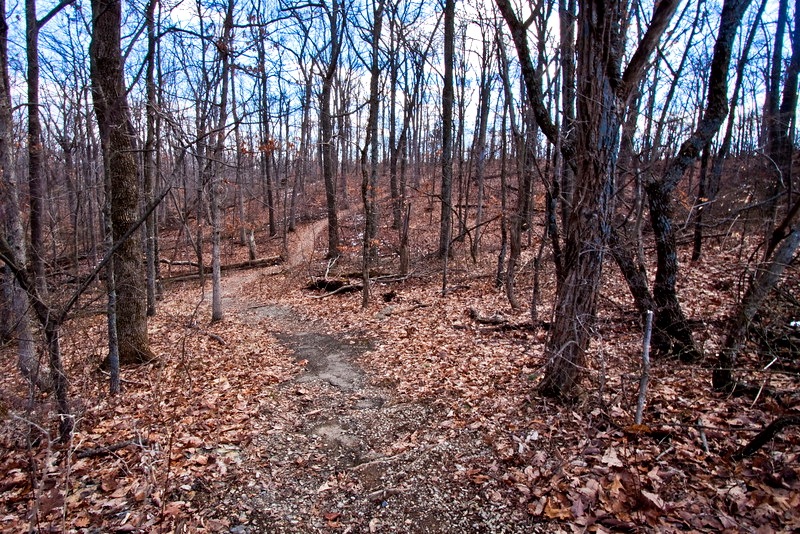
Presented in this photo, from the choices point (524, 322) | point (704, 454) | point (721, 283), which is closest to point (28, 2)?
point (524, 322)

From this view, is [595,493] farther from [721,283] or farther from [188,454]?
[721,283]

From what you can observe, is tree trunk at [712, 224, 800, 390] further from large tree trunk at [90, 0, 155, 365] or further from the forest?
large tree trunk at [90, 0, 155, 365]

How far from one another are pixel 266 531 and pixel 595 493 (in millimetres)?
2633

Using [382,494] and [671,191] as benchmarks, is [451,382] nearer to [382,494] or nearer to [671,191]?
[382,494]

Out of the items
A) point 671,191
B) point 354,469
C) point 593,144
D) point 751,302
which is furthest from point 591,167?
point 354,469

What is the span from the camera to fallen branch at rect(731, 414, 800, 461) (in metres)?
2.86

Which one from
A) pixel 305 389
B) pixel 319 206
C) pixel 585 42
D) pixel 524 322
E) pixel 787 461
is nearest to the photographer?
pixel 787 461

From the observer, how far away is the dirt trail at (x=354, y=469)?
3396 mm

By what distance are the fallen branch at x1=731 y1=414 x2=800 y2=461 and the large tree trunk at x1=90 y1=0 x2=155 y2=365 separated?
620 cm

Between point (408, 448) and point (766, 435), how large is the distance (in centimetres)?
301

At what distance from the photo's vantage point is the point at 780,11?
444 inches

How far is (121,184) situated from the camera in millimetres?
6156

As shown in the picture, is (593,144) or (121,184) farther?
(121,184)

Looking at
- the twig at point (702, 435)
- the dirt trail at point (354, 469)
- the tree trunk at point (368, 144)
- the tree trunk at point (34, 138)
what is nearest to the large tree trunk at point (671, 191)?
the twig at point (702, 435)
